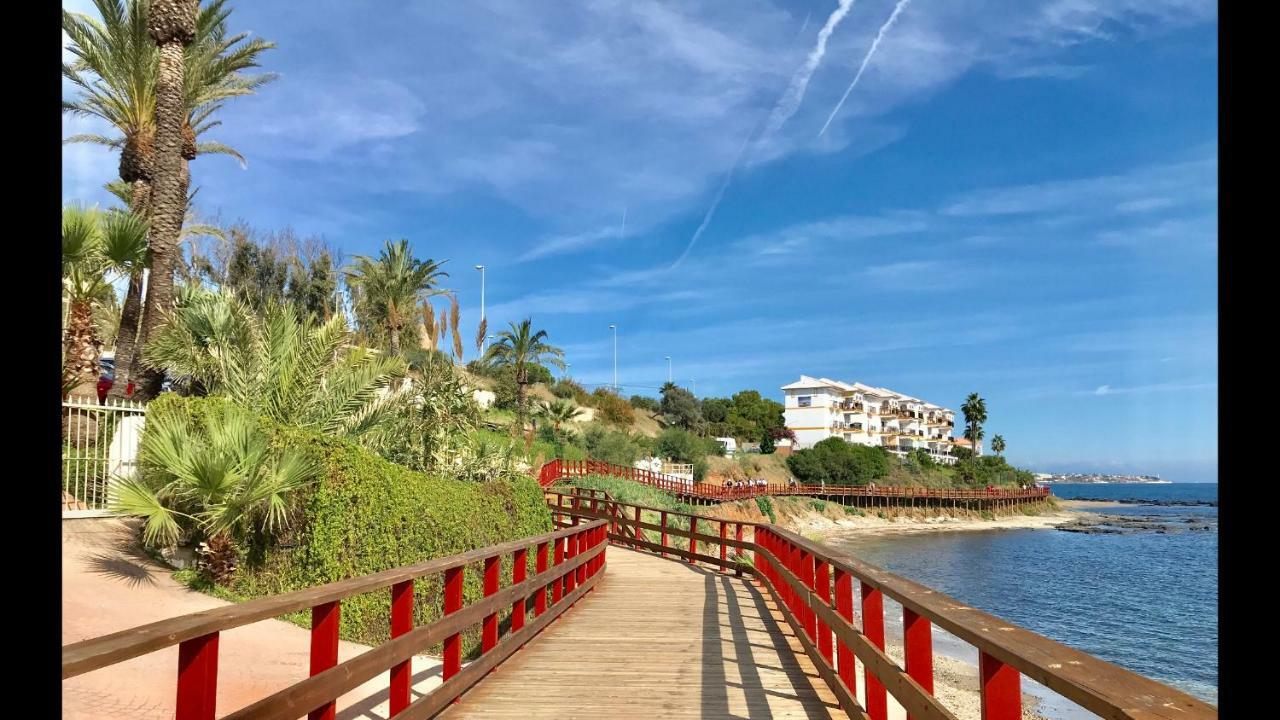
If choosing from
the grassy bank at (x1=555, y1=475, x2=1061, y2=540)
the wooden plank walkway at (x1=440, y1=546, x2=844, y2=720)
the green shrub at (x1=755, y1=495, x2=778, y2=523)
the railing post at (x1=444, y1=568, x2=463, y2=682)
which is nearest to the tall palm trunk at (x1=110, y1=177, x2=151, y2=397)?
the wooden plank walkway at (x1=440, y1=546, x2=844, y2=720)

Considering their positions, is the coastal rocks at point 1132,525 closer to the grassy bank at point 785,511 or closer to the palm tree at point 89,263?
the grassy bank at point 785,511

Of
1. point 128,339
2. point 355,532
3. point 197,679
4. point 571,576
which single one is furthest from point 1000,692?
point 128,339

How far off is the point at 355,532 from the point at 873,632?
7443mm

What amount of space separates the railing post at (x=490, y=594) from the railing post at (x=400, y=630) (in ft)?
6.06

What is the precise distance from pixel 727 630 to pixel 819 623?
8.65 ft

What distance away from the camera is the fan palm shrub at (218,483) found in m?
10.5

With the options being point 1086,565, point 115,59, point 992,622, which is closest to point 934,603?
point 992,622

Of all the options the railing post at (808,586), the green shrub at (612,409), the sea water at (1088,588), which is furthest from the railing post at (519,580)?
the green shrub at (612,409)

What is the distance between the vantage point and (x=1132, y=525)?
90.1m

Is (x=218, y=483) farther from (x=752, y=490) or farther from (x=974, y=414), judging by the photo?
(x=974, y=414)

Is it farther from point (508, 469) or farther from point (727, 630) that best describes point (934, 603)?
point (508, 469)

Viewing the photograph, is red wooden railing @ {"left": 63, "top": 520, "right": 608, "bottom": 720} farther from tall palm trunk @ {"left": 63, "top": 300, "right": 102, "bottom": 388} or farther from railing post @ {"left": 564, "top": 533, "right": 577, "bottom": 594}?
tall palm trunk @ {"left": 63, "top": 300, "right": 102, "bottom": 388}

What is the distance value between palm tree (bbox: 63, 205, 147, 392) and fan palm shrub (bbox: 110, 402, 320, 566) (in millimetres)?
3166

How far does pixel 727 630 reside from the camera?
988cm
